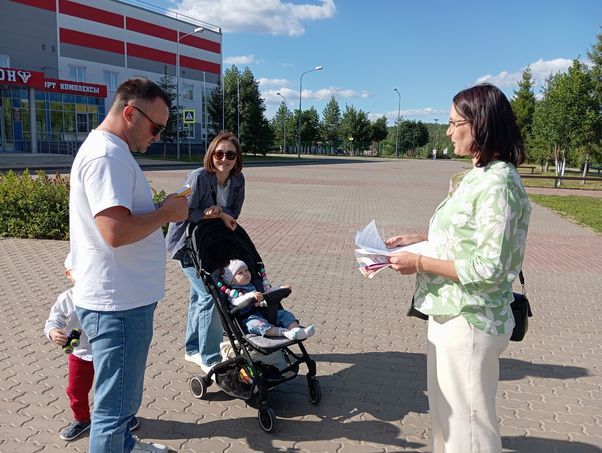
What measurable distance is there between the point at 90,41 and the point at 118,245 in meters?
42.9

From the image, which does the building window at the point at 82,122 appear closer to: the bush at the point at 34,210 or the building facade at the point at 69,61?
the building facade at the point at 69,61

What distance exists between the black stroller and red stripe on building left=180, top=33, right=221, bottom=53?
1883 inches

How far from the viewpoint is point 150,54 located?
44.8 m

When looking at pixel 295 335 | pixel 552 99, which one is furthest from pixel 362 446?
pixel 552 99

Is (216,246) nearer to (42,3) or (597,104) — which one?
(597,104)

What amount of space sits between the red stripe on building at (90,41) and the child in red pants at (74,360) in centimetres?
4033

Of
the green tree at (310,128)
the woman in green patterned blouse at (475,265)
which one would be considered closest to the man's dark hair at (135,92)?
the woman in green patterned blouse at (475,265)

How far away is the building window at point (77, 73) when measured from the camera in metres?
38.7

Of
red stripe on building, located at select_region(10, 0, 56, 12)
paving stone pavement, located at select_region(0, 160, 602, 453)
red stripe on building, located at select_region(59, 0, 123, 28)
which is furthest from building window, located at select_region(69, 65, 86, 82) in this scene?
paving stone pavement, located at select_region(0, 160, 602, 453)

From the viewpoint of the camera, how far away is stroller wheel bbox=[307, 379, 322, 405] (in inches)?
141

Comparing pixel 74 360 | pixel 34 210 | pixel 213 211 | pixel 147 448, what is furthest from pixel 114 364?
pixel 34 210

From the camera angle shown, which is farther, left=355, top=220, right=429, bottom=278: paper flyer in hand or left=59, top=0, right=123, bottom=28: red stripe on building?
left=59, top=0, right=123, bottom=28: red stripe on building

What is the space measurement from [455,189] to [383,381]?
7.55 ft

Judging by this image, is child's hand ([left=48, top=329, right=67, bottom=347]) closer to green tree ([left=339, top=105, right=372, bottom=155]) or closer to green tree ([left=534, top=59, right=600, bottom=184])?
green tree ([left=534, top=59, right=600, bottom=184])
